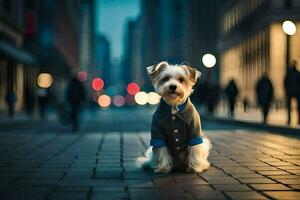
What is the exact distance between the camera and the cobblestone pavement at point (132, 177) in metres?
5.55

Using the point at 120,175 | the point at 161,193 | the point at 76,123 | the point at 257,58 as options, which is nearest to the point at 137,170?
the point at 120,175

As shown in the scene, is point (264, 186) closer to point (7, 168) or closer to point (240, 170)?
point (240, 170)

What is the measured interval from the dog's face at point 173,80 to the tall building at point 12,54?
26426mm

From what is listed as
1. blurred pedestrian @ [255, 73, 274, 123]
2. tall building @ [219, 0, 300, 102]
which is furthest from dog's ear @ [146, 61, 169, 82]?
tall building @ [219, 0, 300, 102]

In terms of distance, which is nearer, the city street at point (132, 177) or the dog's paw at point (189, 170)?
the city street at point (132, 177)

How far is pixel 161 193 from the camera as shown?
5.58m

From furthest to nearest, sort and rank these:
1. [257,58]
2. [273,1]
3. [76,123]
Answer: [257,58]
[273,1]
[76,123]

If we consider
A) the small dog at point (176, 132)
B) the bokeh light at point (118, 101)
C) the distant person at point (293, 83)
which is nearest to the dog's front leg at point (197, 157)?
the small dog at point (176, 132)

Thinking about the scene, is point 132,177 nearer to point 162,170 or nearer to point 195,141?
point 162,170

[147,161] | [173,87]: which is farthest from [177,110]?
[147,161]

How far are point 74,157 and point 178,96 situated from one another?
3284 millimetres

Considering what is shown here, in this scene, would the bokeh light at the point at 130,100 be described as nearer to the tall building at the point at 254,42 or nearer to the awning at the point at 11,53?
the tall building at the point at 254,42

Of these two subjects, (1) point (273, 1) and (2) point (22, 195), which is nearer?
(2) point (22, 195)

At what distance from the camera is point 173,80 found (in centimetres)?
635
